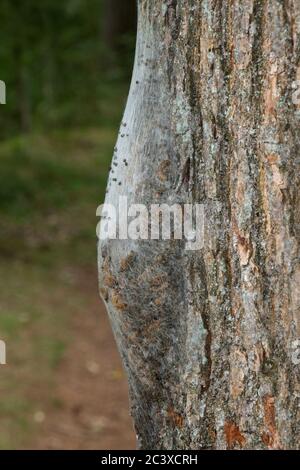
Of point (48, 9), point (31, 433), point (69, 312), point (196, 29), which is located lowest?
point (31, 433)

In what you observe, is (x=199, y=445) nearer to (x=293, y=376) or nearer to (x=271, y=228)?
(x=293, y=376)

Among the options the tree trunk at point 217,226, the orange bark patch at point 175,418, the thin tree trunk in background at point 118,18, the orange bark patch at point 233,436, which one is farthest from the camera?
→ the thin tree trunk in background at point 118,18

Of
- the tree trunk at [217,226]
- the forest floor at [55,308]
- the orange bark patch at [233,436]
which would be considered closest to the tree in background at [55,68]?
the forest floor at [55,308]

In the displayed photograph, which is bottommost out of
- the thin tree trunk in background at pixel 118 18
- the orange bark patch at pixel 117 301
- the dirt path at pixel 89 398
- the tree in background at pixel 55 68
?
the dirt path at pixel 89 398

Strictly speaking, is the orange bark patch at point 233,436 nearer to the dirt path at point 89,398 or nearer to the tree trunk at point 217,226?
the tree trunk at point 217,226

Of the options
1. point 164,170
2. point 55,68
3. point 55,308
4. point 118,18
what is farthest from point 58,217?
point 164,170

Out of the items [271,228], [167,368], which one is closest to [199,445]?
[167,368]

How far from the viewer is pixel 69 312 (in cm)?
719

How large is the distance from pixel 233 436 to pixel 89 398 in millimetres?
3738

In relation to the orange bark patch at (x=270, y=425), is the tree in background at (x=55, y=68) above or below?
above

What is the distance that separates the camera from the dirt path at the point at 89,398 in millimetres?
5207

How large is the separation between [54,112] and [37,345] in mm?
4926

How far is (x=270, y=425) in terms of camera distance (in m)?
2.09

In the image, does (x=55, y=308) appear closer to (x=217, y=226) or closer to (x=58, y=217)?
(x=58, y=217)
